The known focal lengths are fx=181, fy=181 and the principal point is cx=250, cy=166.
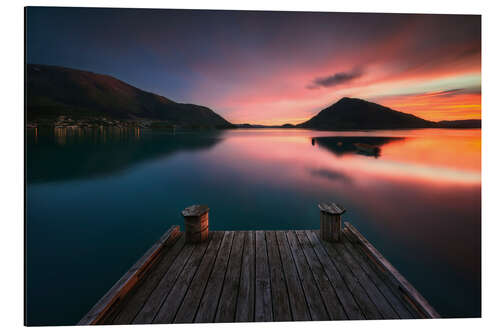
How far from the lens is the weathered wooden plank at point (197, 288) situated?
1814 millimetres

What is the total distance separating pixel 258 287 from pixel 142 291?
131cm

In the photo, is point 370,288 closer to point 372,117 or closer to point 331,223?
point 331,223

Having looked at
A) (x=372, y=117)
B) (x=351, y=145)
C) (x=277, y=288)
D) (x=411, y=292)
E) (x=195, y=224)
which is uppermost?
(x=372, y=117)

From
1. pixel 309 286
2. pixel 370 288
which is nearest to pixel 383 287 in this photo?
pixel 370 288

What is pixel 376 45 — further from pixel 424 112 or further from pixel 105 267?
pixel 105 267

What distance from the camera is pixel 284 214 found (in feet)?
19.9

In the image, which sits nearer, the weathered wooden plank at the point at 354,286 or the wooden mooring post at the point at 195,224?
the weathered wooden plank at the point at 354,286

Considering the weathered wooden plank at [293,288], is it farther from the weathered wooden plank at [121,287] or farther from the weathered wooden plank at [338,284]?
the weathered wooden plank at [121,287]

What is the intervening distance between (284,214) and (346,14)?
517 centimetres

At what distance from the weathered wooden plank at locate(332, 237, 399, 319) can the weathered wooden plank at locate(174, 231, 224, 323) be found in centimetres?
187

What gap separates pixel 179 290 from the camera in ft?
6.75

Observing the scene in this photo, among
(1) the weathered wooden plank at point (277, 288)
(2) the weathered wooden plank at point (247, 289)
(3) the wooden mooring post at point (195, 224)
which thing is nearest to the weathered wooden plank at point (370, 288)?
(1) the weathered wooden plank at point (277, 288)

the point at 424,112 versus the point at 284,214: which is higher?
the point at 424,112
